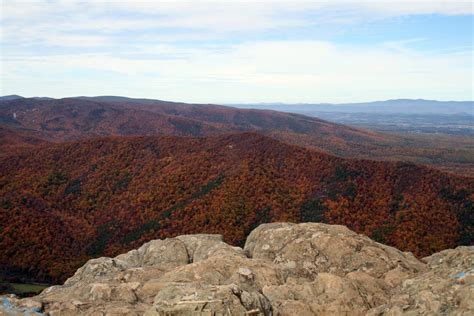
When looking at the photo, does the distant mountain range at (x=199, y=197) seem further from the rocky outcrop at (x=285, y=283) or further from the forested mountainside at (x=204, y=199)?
the rocky outcrop at (x=285, y=283)

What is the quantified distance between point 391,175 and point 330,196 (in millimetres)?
13429

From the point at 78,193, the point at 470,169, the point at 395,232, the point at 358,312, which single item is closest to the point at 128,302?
the point at 358,312

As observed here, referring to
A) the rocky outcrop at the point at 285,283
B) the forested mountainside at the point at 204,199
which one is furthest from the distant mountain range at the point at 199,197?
the rocky outcrop at the point at 285,283

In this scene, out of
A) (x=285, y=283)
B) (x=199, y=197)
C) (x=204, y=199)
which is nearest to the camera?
(x=285, y=283)

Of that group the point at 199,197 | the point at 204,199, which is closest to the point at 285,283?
the point at 204,199

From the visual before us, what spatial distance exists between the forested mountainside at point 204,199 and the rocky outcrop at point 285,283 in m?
36.8

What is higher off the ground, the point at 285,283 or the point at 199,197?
the point at 285,283

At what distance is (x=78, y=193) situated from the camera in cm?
8819

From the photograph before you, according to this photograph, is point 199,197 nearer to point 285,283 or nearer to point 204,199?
point 204,199

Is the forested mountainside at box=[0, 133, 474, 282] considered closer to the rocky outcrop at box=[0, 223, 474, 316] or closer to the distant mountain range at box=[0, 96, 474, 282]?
the distant mountain range at box=[0, 96, 474, 282]

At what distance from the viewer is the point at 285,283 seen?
18094mm

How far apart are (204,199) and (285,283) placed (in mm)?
56824

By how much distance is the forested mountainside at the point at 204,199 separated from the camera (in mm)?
61906

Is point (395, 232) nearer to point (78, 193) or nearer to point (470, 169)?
point (78, 193)
